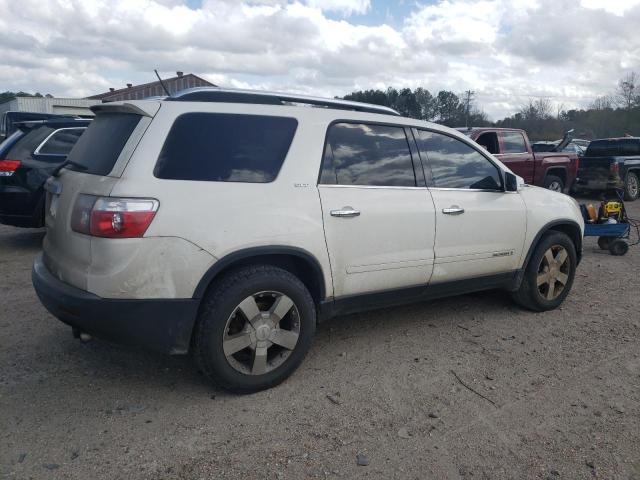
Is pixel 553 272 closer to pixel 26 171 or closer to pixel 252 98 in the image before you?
pixel 252 98

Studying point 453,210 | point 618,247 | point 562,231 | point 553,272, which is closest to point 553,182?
point 618,247

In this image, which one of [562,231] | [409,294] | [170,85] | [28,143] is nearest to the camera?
[409,294]

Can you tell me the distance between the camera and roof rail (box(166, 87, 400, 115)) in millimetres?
3418

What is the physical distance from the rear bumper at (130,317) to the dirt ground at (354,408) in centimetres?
47

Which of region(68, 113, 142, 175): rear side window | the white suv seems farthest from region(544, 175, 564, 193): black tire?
region(68, 113, 142, 175): rear side window

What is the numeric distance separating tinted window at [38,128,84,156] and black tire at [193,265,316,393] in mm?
5486

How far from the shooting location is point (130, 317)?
3.00 m

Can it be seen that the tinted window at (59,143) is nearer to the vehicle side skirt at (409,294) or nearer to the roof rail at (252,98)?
the roof rail at (252,98)

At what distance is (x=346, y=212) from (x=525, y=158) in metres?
9.67

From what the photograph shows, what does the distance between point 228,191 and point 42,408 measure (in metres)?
1.70

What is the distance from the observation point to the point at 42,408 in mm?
3230

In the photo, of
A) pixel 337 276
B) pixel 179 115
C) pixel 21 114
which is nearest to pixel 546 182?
pixel 337 276

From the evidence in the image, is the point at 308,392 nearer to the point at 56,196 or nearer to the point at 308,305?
the point at 308,305

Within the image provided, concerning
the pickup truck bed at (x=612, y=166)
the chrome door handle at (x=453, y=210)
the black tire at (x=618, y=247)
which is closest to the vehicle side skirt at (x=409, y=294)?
the chrome door handle at (x=453, y=210)
